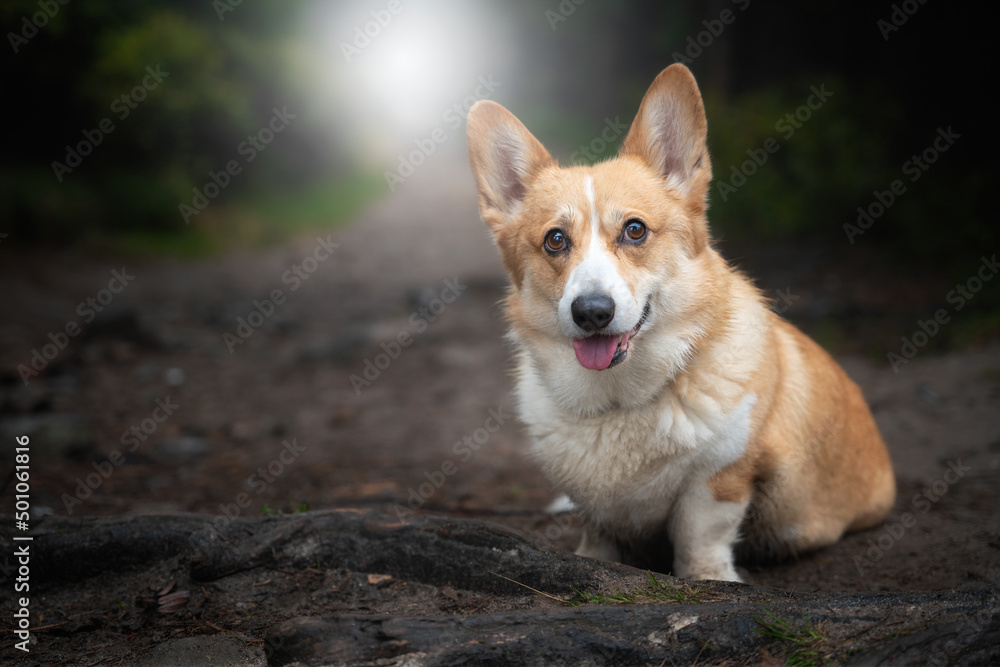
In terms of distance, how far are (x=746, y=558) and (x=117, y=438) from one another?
16.1 feet

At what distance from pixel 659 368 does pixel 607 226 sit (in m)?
0.61

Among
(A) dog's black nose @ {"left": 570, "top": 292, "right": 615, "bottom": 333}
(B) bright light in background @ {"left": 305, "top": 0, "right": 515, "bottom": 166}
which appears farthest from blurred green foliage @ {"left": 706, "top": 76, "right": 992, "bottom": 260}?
(B) bright light in background @ {"left": 305, "top": 0, "right": 515, "bottom": 166}

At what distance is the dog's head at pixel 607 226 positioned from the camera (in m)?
2.74

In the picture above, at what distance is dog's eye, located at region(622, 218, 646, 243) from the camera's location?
9.75 feet

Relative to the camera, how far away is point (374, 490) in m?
4.77

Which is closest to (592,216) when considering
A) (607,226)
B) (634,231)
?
(607,226)

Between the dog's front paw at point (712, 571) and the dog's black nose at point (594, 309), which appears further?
the dog's front paw at point (712, 571)

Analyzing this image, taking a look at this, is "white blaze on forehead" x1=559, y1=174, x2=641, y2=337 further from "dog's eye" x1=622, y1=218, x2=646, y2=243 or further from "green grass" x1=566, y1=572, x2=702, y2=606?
"green grass" x1=566, y1=572, x2=702, y2=606

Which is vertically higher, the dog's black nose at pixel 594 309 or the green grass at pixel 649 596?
the dog's black nose at pixel 594 309

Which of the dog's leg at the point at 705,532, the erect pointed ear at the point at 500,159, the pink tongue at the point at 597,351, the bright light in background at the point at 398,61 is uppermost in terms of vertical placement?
the bright light in background at the point at 398,61

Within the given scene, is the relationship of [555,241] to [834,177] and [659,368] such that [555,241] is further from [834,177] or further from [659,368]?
[834,177]

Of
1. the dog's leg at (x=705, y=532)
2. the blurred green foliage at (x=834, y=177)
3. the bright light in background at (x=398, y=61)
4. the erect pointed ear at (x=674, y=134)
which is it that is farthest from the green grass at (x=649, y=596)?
the bright light in background at (x=398, y=61)

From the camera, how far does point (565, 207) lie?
302 cm

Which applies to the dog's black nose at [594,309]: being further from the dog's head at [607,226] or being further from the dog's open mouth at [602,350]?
the dog's open mouth at [602,350]
